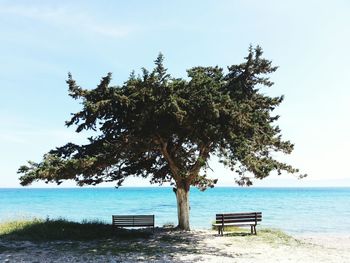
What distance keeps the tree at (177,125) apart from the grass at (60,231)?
2.41 meters

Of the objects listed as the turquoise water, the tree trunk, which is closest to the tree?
the tree trunk

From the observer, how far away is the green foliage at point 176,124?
57.2 feet

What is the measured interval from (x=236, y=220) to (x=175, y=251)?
6.06 m

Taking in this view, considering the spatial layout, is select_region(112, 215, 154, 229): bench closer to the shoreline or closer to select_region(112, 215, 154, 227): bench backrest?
select_region(112, 215, 154, 227): bench backrest

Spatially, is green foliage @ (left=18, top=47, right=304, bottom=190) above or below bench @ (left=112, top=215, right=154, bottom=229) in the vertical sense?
above

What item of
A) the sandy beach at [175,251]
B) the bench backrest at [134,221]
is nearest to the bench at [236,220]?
the sandy beach at [175,251]

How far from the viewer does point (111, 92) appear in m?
19.4

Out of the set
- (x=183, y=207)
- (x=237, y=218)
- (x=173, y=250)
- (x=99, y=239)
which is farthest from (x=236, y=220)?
(x=99, y=239)

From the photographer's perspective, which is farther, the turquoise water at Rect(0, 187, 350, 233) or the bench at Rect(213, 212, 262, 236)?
the turquoise water at Rect(0, 187, 350, 233)

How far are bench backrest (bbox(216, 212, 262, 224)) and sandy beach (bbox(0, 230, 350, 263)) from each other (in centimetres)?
114

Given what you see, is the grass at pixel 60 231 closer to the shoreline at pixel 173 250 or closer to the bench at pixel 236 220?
the shoreline at pixel 173 250

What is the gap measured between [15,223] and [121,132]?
771cm

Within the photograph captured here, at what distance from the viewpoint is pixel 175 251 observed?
15727 mm

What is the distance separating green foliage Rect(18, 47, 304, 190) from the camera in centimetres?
1742
